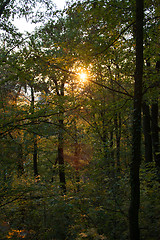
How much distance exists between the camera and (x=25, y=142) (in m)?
9.04

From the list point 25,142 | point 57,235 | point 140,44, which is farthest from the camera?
point 25,142

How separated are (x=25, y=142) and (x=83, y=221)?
501 cm

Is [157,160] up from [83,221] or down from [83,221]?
up

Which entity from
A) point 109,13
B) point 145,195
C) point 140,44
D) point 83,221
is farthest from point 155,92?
point 83,221

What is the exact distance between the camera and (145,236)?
438 centimetres

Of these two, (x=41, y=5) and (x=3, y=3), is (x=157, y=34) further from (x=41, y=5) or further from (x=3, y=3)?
(x=3, y=3)

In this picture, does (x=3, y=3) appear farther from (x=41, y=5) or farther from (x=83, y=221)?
(x=83, y=221)

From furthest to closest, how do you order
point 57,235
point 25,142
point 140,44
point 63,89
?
1. point 63,89
2. point 25,142
3. point 57,235
4. point 140,44

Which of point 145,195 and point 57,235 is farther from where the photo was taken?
point 57,235

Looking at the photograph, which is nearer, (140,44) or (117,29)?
(140,44)

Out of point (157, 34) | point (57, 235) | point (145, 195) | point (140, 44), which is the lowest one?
point (57, 235)

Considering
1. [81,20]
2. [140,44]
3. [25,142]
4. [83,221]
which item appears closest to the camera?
[140,44]

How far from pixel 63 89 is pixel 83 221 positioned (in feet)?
29.6

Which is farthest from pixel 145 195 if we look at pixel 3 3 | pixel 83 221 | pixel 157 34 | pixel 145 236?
pixel 3 3
